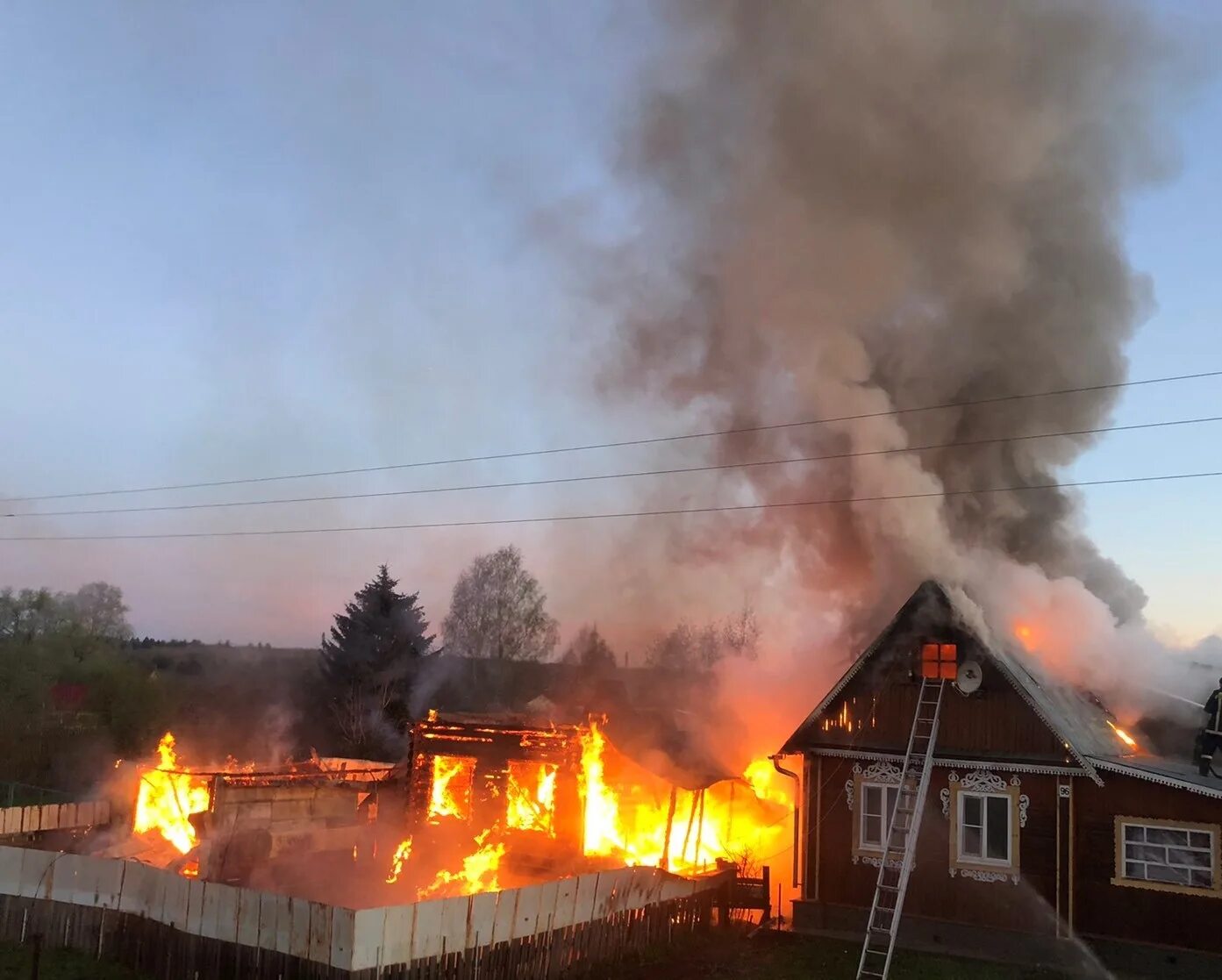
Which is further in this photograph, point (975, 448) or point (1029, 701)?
point (975, 448)

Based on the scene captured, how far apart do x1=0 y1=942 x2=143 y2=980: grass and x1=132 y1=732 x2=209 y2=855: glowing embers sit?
6.56 metres

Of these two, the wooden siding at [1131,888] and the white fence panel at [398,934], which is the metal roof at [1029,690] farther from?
the white fence panel at [398,934]

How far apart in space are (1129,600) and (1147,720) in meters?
8.93

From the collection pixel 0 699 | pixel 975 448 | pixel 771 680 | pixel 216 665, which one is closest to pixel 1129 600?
pixel 975 448

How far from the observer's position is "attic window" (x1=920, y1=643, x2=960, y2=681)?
61.8 ft

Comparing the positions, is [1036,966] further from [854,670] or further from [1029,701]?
[854,670]

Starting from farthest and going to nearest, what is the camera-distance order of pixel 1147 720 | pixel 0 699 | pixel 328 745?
pixel 328 745 < pixel 0 699 < pixel 1147 720

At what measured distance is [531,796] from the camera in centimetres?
2153

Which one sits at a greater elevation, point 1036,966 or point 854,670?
point 854,670

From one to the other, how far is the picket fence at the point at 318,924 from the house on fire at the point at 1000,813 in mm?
3889

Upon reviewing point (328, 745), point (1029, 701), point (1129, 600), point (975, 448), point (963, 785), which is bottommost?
point (328, 745)

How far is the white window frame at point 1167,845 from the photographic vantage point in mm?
16312

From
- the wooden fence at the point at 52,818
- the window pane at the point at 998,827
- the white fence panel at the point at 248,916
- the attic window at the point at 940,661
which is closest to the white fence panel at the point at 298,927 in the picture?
the white fence panel at the point at 248,916

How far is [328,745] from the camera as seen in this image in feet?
142
